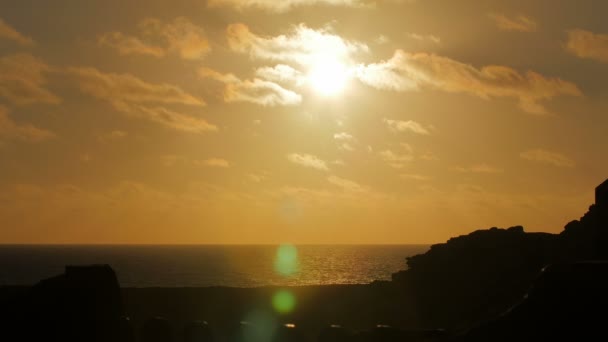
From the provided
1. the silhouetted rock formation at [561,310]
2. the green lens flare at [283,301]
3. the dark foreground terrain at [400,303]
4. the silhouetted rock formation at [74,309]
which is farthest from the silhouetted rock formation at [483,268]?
the silhouetted rock formation at [74,309]

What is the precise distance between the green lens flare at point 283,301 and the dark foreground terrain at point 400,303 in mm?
92

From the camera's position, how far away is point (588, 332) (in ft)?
48.5

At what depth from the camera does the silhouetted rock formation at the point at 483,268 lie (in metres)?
34.9

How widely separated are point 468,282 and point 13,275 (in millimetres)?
121809

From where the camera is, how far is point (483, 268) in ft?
124

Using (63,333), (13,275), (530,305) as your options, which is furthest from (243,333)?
(13,275)

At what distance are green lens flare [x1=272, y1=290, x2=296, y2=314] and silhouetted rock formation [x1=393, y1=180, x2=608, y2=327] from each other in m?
7.55

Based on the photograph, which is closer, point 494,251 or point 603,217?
point 603,217

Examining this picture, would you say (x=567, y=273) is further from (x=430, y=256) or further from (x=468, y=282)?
(x=430, y=256)

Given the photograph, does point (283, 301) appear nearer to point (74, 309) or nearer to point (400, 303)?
point (400, 303)

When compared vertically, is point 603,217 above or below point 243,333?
above

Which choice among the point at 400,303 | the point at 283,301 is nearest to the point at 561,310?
the point at 400,303

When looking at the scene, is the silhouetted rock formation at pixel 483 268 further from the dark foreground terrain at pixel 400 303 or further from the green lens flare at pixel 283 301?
the green lens flare at pixel 283 301

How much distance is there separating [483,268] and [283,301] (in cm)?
1469
